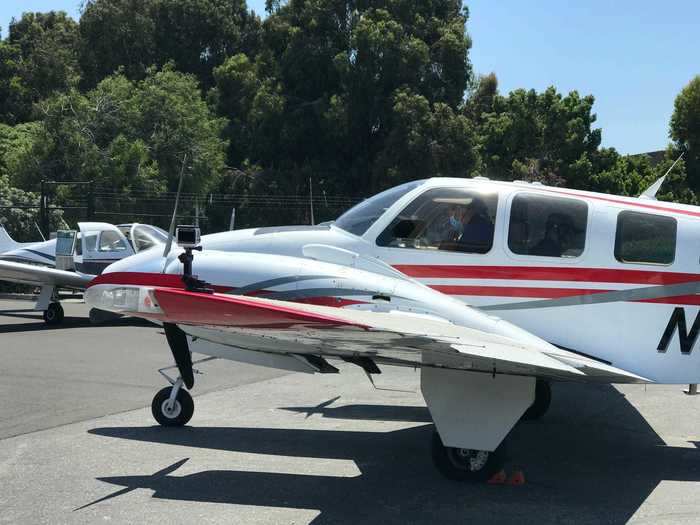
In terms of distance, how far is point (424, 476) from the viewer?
6.84 meters

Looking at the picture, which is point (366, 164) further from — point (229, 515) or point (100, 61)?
point (229, 515)

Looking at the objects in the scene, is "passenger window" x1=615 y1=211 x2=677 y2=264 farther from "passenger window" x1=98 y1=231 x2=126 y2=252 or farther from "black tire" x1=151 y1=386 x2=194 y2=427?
"passenger window" x1=98 y1=231 x2=126 y2=252

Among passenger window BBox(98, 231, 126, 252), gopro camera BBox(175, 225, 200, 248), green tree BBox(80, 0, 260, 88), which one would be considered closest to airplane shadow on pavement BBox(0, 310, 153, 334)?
passenger window BBox(98, 231, 126, 252)

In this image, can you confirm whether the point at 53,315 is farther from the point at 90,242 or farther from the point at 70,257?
the point at 90,242

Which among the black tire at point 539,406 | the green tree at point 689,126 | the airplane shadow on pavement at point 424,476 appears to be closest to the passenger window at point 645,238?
the airplane shadow on pavement at point 424,476

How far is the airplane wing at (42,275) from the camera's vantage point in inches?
698

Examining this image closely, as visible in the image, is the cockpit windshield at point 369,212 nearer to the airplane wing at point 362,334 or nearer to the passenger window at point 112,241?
the airplane wing at point 362,334

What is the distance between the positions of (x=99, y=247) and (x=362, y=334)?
14.2 meters

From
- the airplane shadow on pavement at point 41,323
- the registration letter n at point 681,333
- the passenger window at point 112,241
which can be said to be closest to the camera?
the registration letter n at point 681,333

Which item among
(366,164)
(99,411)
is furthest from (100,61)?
(99,411)

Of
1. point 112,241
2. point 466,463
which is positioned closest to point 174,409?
point 466,463

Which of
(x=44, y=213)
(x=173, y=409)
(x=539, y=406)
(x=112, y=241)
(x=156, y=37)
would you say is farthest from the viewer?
(x=156, y=37)

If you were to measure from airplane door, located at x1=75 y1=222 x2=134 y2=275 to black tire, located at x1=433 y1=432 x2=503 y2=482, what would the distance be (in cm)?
1301

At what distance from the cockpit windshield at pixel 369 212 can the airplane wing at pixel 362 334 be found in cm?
110
